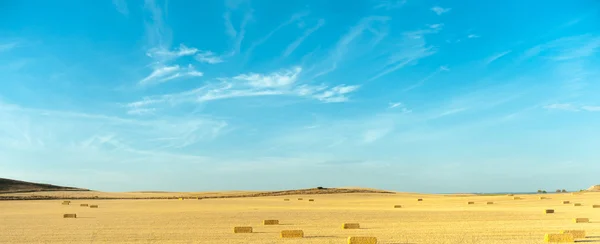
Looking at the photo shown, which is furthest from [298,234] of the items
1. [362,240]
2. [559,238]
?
[559,238]

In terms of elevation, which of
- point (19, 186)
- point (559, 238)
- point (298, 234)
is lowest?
point (559, 238)

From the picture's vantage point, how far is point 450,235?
16.8 metres

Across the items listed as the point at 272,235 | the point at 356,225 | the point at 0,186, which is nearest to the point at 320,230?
the point at 356,225

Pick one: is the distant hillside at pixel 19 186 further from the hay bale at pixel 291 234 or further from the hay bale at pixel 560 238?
the hay bale at pixel 560 238

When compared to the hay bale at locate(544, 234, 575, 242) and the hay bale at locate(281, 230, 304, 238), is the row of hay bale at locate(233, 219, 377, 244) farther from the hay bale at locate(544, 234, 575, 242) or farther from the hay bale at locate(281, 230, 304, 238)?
the hay bale at locate(544, 234, 575, 242)

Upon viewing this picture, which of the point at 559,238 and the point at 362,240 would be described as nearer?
the point at 362,240

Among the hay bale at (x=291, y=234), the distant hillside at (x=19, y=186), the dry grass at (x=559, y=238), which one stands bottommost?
the dry grass at (x=559, y=238)

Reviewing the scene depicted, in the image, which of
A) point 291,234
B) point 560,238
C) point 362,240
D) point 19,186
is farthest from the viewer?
point 19,186

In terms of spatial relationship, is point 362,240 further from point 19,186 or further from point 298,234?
point 19,186

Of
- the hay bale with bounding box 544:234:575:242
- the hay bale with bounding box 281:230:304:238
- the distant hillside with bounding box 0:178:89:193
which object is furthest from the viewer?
the distant hillside with bounding box 0:178:89:193

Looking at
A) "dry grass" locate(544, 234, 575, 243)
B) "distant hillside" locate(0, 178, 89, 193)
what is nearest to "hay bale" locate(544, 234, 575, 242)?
"dry grass" locate(544, 234, 575, 243)

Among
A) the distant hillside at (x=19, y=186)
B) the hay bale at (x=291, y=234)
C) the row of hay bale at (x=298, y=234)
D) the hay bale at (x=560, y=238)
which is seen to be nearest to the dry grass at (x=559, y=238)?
the hay bale at (x=560, y=238)

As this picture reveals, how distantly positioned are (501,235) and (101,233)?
13265 mm

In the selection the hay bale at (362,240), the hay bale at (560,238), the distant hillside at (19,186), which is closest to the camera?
the hay bale at (362,240)
